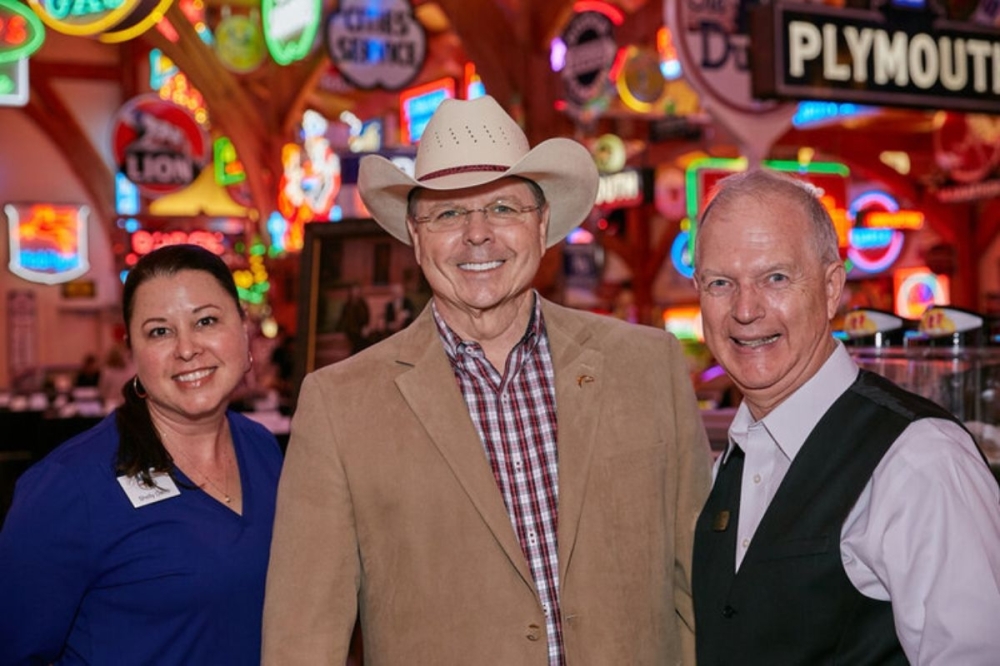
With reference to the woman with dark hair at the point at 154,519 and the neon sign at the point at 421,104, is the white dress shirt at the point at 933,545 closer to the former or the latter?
the woman with dark hair at the point at 154,519

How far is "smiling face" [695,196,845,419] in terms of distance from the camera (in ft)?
7.11

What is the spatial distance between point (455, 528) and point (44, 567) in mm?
843

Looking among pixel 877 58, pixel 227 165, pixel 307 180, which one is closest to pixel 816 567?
pixel 877 58

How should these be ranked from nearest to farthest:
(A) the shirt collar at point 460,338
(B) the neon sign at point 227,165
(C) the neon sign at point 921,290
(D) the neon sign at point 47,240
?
(A) the shirt collar at point 460,338 → (C) the neon sign at point 921,290 → (B) the neon sign at point 227,165 → (D) the neon sign at point 47,240

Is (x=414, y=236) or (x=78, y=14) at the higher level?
(x=78, y=14)

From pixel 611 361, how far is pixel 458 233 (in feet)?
1.40

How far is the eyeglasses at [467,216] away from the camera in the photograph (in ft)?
8.52

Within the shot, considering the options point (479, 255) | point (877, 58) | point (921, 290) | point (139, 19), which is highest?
point (139, 19)

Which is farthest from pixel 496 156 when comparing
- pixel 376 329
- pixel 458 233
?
pixel 376 329

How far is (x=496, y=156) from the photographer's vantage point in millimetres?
2617

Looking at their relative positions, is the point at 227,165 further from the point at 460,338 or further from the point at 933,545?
the point at 933,545

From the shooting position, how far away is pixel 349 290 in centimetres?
505

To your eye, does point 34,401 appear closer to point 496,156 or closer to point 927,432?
point 496,156

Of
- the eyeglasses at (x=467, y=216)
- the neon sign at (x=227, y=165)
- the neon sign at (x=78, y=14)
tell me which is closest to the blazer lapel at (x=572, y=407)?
the eyeglasses at (x=467, y=216)
